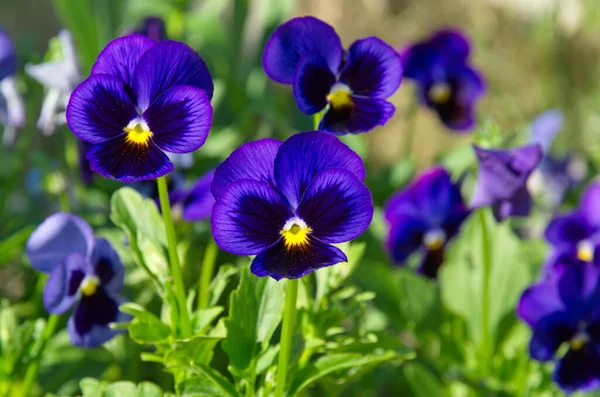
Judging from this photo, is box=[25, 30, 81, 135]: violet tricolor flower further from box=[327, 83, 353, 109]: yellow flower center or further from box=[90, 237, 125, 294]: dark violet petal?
box=[327, 83, 353, 109]: yellow flower center

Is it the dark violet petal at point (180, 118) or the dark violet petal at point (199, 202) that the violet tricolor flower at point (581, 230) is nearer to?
the dark violet petal at point (199, 202)

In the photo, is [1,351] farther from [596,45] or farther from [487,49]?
[596,45]

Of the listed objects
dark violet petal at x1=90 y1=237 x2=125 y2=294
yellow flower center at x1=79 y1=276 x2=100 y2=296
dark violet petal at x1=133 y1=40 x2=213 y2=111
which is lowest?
yellow flower center at x1=79 y1=276 x2=100 y2=296

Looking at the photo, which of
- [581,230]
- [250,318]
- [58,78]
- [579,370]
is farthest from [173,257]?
[581,230]

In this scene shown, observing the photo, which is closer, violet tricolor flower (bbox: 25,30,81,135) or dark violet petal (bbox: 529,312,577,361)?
dark violet petal (bbox: 529,312,577,361)

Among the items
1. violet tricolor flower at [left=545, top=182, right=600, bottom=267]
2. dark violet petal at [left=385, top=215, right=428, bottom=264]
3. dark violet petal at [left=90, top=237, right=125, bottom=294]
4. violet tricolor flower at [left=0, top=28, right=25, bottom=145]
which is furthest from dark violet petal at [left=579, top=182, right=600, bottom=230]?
violet tricolor flower at [left=0, top=28, right=25, bottom=145]

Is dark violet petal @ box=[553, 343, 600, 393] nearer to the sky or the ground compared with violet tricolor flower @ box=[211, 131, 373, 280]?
nearer to the ground
